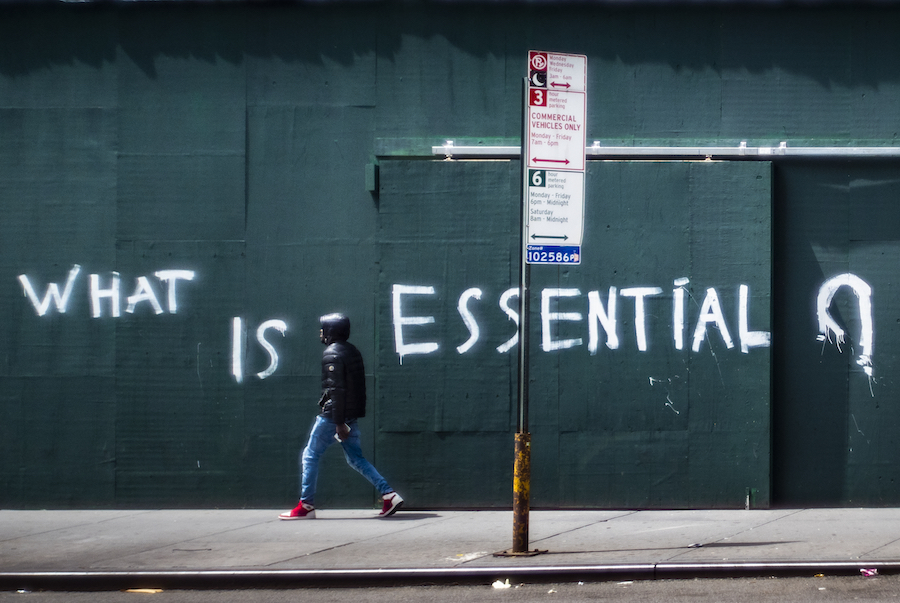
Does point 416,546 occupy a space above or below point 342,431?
below

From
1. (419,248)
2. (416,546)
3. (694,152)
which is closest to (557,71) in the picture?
(694,152)

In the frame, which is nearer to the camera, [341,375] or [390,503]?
[341,375]

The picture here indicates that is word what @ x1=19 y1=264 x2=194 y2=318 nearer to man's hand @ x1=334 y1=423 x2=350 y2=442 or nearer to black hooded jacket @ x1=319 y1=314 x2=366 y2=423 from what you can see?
black hooded jacket @ x1=319 y1=314 x2=366 y2=423

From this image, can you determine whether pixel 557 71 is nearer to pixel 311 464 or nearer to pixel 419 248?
pixel 419 248

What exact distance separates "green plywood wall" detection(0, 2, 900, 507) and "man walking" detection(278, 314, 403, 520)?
49 centimetres

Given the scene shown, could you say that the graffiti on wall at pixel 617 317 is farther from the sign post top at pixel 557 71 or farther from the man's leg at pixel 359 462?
the sign post top at pixel 557 71

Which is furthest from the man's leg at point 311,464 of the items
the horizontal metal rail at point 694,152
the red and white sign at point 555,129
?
the red and white sign at point 555,129

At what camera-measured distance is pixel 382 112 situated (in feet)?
33.3

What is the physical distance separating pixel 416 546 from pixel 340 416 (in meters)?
1.67

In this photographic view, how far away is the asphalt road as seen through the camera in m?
6.70

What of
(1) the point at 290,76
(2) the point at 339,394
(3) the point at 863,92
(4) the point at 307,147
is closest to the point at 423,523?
(2) the point at 339,394

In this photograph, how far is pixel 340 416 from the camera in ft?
30.7

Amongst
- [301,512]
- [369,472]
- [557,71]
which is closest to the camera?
[557,71]

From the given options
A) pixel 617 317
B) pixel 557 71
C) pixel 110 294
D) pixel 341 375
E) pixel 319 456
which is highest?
pixel 557 71
